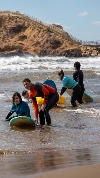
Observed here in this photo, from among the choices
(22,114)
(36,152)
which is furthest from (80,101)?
(36,152)

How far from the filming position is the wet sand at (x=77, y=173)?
14.8 ft

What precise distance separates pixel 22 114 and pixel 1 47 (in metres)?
56.1

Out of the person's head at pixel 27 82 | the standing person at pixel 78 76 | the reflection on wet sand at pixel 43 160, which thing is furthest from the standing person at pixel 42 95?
the standing person at pixel 78 76

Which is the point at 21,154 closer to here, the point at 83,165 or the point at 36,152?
the point at 36,152

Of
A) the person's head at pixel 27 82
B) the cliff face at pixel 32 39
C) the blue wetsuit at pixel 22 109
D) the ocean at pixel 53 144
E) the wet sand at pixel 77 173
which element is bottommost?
the ocean at pixel 53 144

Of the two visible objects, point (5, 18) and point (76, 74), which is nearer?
point (76, 74)

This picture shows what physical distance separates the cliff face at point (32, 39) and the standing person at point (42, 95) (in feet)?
165

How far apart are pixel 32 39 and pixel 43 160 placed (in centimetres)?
6279

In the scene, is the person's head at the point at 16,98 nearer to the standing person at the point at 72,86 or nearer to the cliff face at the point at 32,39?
the standing person at the point at 72,86

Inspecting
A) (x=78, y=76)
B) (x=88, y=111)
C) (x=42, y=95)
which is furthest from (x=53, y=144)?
(x=78, y=76)

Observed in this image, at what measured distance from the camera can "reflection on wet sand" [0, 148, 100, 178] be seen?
503 centimetres

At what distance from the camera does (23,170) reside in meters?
5.01

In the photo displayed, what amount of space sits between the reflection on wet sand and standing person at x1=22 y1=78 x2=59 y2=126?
203 centimetres

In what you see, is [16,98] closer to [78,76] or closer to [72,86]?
[72,86]
